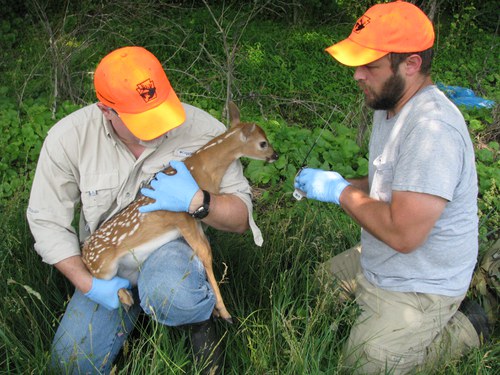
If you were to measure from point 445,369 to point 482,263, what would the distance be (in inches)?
30.9

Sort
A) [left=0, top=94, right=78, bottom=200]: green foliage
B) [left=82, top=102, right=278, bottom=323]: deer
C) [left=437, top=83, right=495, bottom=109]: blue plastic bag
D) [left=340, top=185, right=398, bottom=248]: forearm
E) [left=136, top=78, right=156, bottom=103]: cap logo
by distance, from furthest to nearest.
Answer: [left=437, top=83, right=495, bottom=109]: blue plastic bag < [left=0, top=94, right=78, bottom=200]: green foliage < [left=82, top=102, right=278, bottom=323]: deer < [left=136, top=78, right=156, bottom=103]: cap logo < [left=340, top=185, right=398, bottom=248]: forearm

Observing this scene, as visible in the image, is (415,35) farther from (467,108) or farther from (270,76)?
(270,76)

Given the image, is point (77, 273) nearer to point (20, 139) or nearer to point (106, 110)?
point (106, 110)

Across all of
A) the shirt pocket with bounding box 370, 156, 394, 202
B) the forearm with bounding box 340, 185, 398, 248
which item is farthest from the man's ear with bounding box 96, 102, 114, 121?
the shirt pocket with bounding box 370, 156, 394, 202

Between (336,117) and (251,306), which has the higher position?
(251,306)

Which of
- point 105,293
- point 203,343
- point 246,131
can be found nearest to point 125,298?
point 105,293

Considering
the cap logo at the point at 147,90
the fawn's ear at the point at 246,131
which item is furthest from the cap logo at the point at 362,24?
the cap logo at the point at 147,90

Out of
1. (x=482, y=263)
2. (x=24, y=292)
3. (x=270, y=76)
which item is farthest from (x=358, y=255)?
(x=270, y=76)

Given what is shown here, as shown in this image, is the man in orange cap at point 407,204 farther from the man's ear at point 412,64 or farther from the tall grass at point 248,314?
the tall grass at point 248,314

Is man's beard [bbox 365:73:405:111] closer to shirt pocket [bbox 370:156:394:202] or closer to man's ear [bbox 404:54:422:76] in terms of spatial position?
man's ear [bbox 404:54:422:76]

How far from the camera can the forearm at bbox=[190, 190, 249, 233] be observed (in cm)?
261

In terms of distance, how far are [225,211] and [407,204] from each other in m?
0.86

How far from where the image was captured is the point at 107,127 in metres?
2.69

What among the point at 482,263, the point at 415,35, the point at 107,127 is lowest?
the point at 482,263
